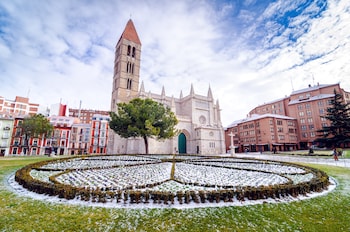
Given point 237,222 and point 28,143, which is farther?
point 28,143

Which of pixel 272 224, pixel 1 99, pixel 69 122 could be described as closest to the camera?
pixel 272 224

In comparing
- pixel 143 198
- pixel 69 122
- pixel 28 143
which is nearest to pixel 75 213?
pixel 143 198

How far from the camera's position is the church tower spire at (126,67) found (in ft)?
147

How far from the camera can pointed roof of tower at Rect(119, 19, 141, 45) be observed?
48.8m

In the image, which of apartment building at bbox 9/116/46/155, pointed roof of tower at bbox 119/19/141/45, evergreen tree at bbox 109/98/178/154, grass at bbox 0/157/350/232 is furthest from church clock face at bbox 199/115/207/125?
apartment building at bbox 9/116/46/155

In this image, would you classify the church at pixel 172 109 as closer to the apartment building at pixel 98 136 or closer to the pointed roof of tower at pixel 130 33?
the pointed roof of tower at pixel 130 33

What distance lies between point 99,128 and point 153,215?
193 feet

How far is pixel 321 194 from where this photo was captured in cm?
666

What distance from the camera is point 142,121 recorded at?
2647cm

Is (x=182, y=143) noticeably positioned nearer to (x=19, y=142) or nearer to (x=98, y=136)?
(x=98, y=136)

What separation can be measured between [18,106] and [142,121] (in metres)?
67.5

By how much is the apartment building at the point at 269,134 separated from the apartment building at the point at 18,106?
75.6 meters

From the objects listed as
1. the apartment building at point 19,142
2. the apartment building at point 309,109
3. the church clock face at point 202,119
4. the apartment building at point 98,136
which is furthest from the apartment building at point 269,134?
the apartment building at point 19,142

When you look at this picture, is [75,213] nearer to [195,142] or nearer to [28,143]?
[195,142]
